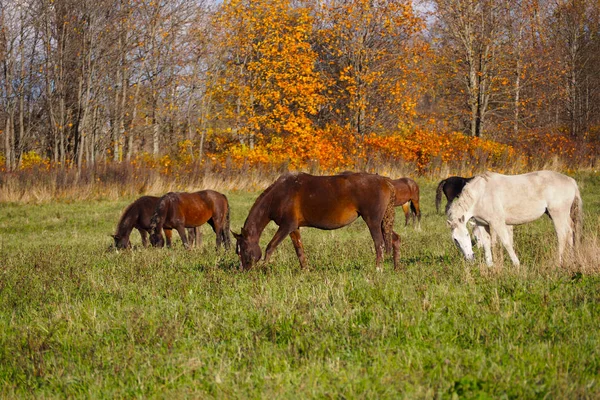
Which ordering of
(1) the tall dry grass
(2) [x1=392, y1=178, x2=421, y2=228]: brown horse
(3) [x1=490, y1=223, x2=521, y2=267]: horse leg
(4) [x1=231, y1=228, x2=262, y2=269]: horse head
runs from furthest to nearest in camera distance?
(1) the tall dry grass, (2) [x1=392, y1=178, x2=421, y2=228]: brown horse, (3) [x1=490, y1=223, x2=521, y2=267]: horse leg, (4) [x1=231, y1=228, x2=262, y2=269]: horse head

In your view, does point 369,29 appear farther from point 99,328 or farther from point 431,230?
point 99,328

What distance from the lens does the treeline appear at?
103 ft

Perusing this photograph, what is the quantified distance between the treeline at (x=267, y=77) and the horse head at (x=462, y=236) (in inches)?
891

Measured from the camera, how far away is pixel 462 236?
10.4 meters

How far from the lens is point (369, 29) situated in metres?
33.3

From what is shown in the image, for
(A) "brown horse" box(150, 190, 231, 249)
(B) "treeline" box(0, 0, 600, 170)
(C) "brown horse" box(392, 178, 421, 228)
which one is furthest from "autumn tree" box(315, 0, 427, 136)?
(A) "brown horse" box(150, 190, 231, 249)

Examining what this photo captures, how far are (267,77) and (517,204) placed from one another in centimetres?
2471

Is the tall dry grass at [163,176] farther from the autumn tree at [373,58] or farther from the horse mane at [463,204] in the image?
the horse mane at [463,204]

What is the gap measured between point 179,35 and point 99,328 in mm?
30883

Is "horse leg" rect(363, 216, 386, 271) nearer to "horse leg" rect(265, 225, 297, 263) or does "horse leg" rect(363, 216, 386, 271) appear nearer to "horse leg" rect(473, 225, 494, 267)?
"horse leg" rect(265, 225, 297, 263)

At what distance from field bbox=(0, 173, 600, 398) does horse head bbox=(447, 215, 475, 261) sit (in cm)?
24

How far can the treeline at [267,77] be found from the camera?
31500 millimetres

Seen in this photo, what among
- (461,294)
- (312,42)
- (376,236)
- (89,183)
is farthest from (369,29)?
(461,294)

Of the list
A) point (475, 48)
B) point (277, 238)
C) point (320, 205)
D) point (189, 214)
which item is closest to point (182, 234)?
point (189, 214)
